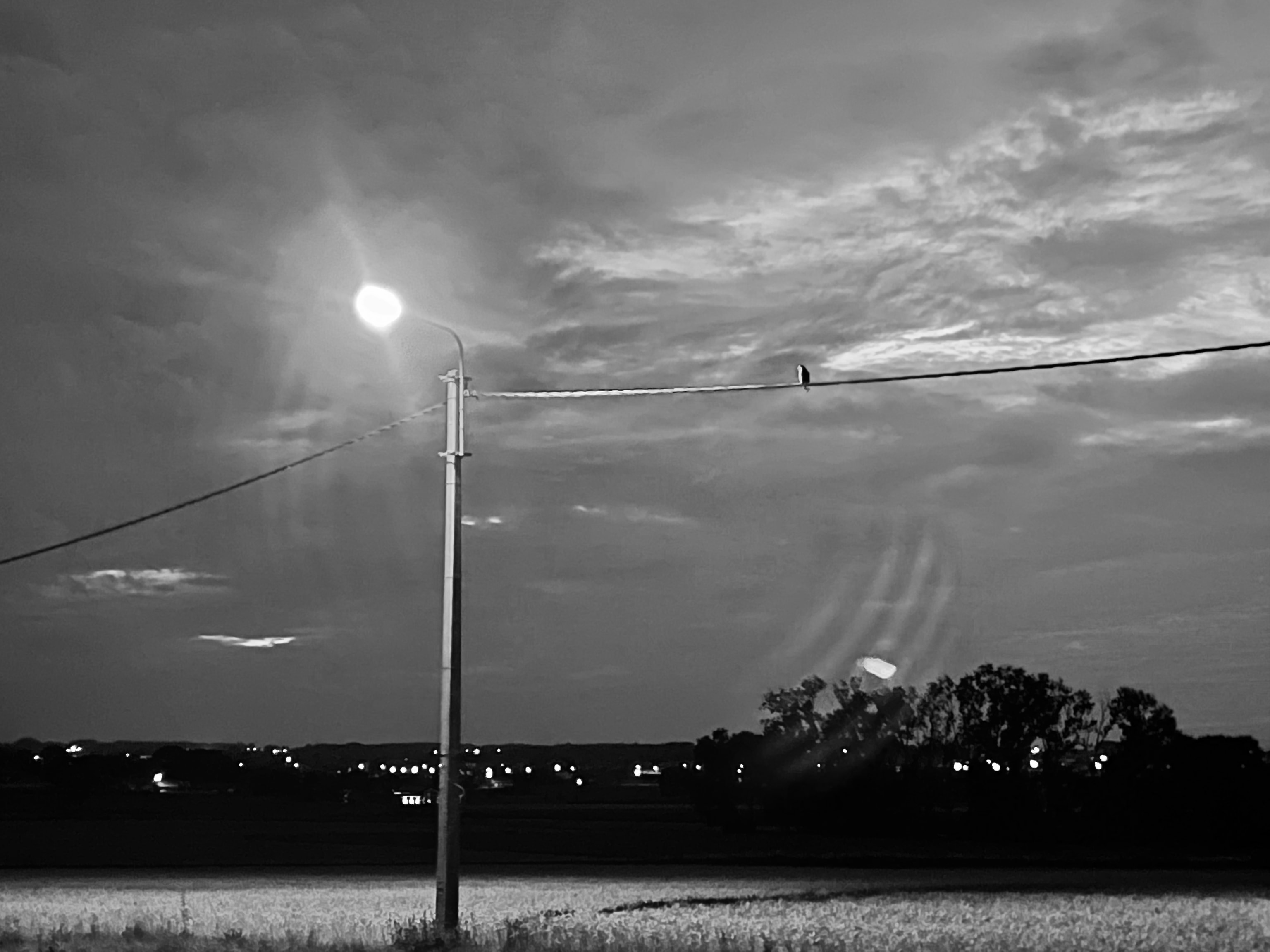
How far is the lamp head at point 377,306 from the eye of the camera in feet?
65.8

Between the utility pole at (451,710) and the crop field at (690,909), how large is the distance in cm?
90

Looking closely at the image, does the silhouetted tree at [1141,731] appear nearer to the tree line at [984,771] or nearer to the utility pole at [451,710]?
the tree line at [984,771]

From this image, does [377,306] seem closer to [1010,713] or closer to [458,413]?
[458,413]

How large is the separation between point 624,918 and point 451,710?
473 inches

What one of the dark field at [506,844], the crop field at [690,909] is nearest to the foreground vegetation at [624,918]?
the crop field at [690,909]

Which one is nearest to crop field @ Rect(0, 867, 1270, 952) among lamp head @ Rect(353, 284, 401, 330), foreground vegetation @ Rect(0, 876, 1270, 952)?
foreground vegetation @ Rect(0, 876, 1270, 952)

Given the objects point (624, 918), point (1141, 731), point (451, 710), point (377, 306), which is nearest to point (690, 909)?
point (624, 918)

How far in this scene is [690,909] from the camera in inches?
1363

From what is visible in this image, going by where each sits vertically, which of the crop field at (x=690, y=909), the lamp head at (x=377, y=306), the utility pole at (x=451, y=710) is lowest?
the crop field at (x=690, y=909)

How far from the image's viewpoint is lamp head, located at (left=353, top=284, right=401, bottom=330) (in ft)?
65.8

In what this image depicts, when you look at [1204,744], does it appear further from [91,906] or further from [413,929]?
[413,929]

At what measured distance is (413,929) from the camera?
2209 cm

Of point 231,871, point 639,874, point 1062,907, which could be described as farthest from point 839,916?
point 231,871

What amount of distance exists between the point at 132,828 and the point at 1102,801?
170 feet
